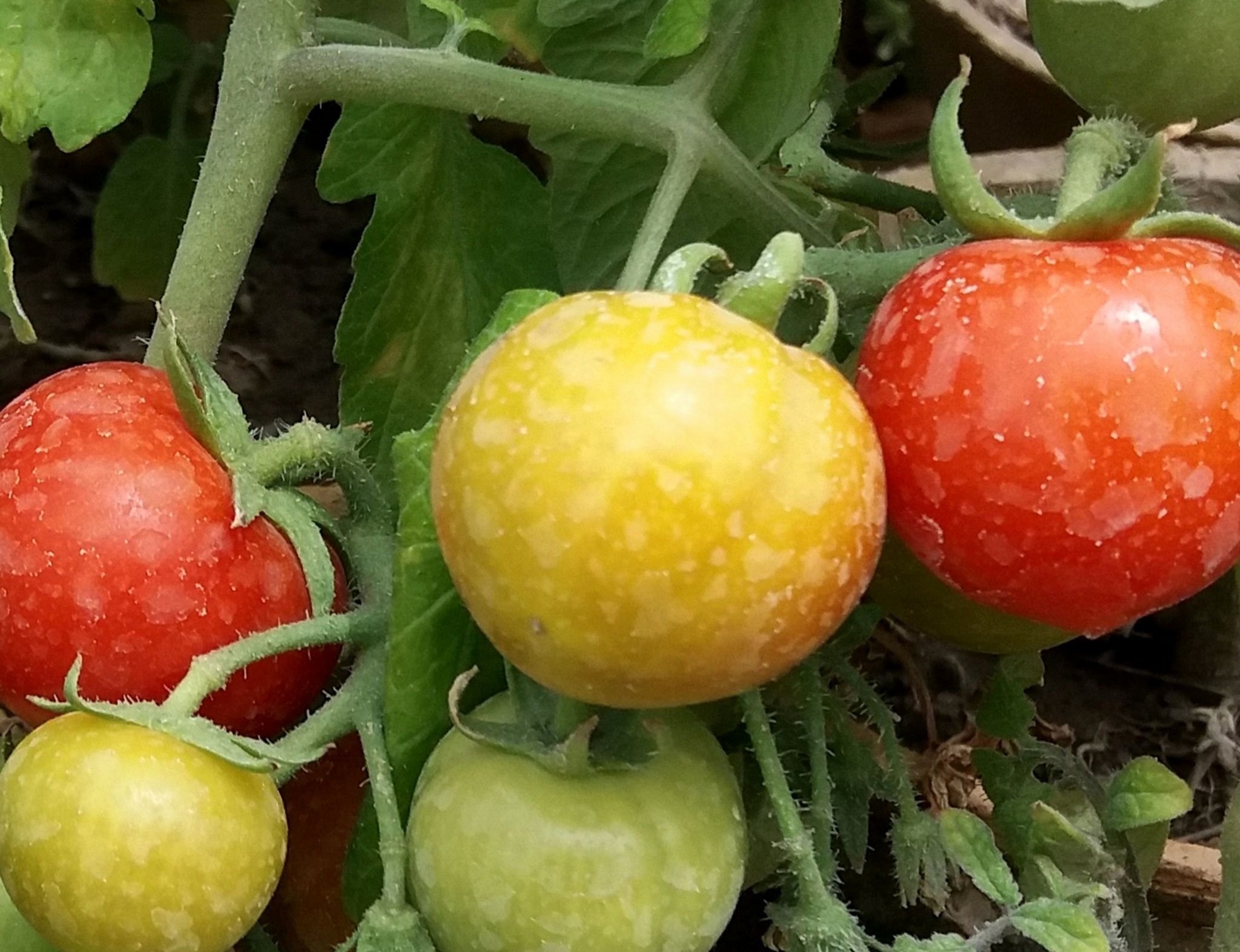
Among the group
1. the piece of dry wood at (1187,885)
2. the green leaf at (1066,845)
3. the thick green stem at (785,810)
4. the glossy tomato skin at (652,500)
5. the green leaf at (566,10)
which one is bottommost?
the piece of dry wood at (1187,885)

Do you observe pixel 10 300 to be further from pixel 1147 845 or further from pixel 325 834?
pixel 1147 845

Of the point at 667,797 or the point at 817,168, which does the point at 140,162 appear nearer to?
the point at 817,168

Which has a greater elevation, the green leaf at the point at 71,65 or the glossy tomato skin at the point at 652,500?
the glossy tomato skin at the point at 652,500

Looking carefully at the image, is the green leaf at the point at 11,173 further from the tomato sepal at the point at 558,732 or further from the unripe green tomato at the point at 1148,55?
the unripe green tomato at the point at 1148,55

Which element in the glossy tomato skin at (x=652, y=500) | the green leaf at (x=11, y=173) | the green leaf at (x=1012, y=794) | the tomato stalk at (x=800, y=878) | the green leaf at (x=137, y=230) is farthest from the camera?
the green leaf at (x=137, y=230)

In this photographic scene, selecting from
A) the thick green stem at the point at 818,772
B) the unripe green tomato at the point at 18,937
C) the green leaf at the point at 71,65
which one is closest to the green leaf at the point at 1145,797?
the thick green stem at the point at 818,772

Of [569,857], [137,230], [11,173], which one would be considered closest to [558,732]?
[569,857]
